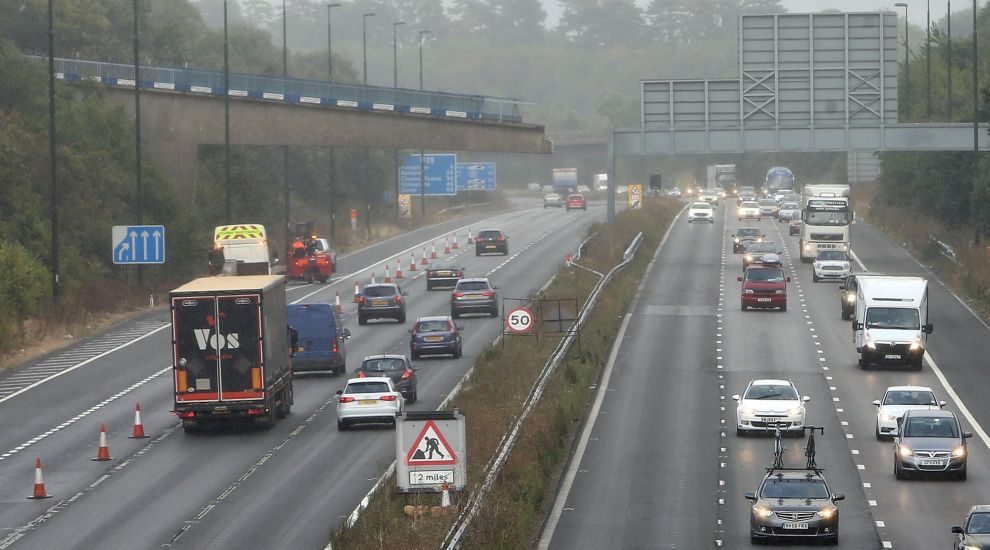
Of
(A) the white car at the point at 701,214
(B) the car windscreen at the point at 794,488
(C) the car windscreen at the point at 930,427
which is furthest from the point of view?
(A) the white car at the point at 701,214

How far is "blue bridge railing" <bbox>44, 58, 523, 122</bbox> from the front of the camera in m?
73.4

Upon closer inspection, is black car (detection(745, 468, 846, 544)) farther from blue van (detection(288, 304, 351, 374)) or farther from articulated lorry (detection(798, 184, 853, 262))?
articulated lorry (detection(798, 184, 853, 262))

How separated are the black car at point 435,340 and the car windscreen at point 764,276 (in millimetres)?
15409

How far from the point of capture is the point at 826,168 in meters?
179

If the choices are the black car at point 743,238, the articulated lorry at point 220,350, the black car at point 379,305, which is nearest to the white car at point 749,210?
the black car at point 743,238

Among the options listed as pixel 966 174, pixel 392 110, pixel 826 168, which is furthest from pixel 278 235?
pixel 826 168

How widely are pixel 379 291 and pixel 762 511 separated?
115 ft

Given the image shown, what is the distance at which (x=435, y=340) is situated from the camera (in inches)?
1981

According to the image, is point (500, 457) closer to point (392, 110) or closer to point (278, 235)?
point (392, 110)

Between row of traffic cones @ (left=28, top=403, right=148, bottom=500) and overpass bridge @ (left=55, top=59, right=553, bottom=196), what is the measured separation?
34.8 meters

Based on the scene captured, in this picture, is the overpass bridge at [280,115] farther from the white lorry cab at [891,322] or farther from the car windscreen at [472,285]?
the white lorry cab at [891,322]

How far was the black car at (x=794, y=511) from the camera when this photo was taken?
25.8 m

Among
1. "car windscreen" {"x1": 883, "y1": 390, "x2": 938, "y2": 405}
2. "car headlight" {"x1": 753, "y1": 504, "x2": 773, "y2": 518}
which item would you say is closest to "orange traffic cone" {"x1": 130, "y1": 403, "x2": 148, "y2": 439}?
"car headlight" {"x1": 753, "y1": 504, "x2": 773, "y2": 518}

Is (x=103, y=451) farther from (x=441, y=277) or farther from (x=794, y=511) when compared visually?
(x=441, y=277)
